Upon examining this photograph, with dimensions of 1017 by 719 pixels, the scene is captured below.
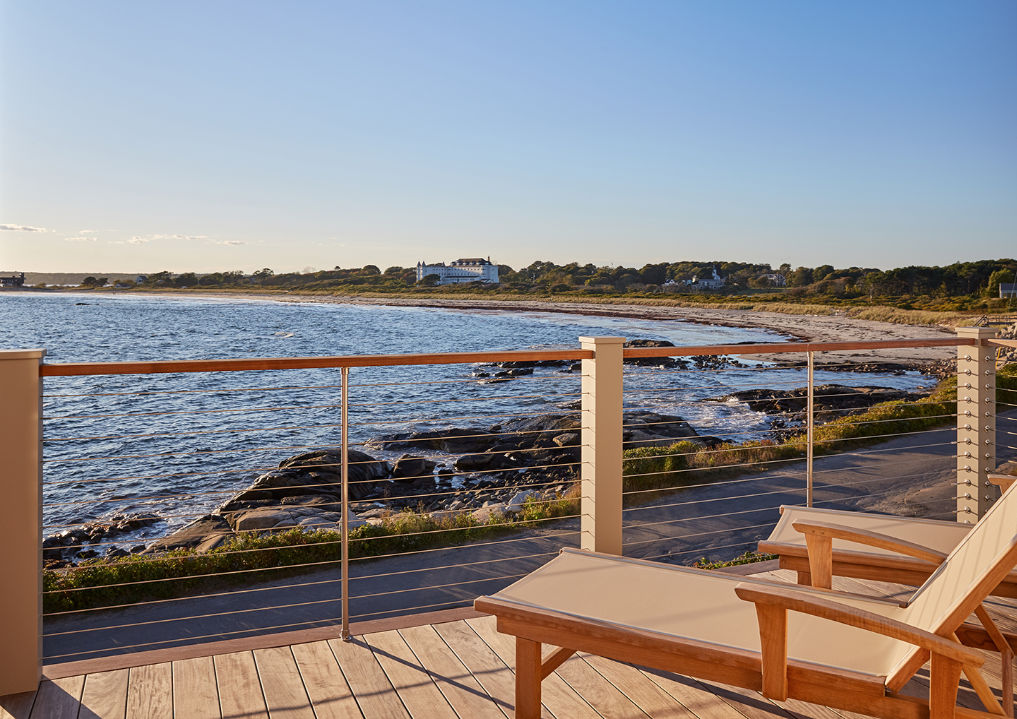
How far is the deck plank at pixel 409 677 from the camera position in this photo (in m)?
2.14

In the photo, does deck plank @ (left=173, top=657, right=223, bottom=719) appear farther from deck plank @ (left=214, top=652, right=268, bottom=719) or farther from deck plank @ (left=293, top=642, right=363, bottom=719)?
deck plank @ (left=293, top=642, right=363, bottom=719)

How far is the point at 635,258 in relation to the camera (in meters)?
35.1

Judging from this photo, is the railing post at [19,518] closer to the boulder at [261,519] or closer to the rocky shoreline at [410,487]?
the rocky shoreline at [410,487]

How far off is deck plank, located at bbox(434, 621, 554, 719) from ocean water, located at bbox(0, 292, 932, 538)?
61.3 inches

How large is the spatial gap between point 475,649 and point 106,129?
33.8 meters

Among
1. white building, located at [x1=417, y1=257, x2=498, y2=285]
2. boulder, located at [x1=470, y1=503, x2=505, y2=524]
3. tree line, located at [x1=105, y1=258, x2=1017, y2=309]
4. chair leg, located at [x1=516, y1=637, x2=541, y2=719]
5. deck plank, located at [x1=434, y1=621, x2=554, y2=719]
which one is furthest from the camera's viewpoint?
white building, located at [x1=417, y1=257, x2=498, y2=285]

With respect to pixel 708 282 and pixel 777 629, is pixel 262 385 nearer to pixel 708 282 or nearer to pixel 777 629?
pixel 708 282

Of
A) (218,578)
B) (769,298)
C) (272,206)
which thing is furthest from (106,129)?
(769,298)

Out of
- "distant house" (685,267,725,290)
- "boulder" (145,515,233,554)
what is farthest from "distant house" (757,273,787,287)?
"boulder" (145,515,233,554)

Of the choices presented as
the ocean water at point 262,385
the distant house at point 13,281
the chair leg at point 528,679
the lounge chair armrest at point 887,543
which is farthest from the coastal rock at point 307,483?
the distant house at point 13,281

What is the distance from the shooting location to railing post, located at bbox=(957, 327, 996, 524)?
3.67m

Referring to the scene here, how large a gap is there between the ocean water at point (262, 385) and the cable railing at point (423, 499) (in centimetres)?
27

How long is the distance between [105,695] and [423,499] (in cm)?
934

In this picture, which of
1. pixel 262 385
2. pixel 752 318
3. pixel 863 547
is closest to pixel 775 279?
pixel 752 318
